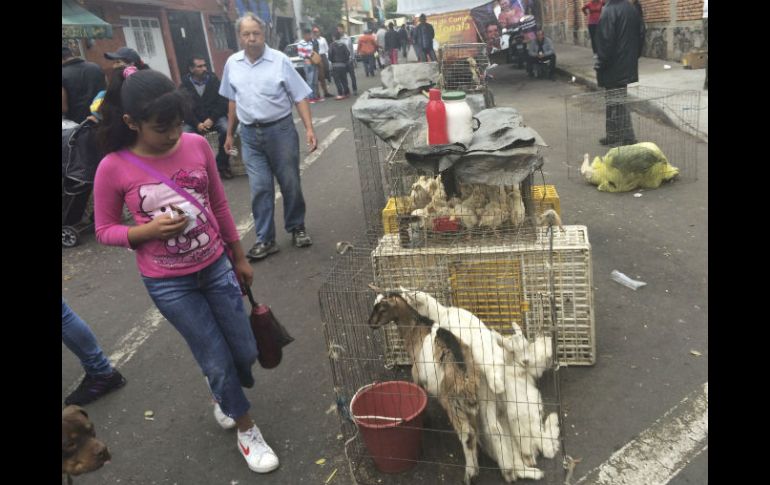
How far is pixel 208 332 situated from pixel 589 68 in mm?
16007

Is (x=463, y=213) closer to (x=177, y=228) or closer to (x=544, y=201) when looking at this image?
(x=544, y=201)

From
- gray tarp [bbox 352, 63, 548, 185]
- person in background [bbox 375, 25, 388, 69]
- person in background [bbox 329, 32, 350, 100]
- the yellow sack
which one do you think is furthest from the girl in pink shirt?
person in background [bbox 375, 25, 388, 69]

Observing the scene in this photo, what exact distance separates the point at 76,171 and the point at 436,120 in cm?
490

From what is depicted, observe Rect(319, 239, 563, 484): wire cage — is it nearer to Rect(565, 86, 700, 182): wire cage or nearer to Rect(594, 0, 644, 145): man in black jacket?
Rect(565, 86, 700, 182): wire cage

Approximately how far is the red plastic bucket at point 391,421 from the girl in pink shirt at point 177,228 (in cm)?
57

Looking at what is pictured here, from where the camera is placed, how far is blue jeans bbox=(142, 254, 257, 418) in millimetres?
2727

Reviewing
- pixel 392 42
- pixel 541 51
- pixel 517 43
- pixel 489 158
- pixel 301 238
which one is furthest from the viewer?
pixel 392 42

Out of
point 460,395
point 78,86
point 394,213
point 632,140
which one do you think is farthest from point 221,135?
point 460,395

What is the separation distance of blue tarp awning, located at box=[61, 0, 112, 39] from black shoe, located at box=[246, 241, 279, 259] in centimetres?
1050

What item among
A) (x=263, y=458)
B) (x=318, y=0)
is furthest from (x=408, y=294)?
(x=318, y=0)

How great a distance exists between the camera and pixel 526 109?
12.3m

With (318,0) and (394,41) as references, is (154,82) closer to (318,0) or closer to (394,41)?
(394,41)

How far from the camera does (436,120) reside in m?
3.60

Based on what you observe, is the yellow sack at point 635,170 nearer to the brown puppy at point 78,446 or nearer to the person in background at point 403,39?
the brown puppy at point 78,446
